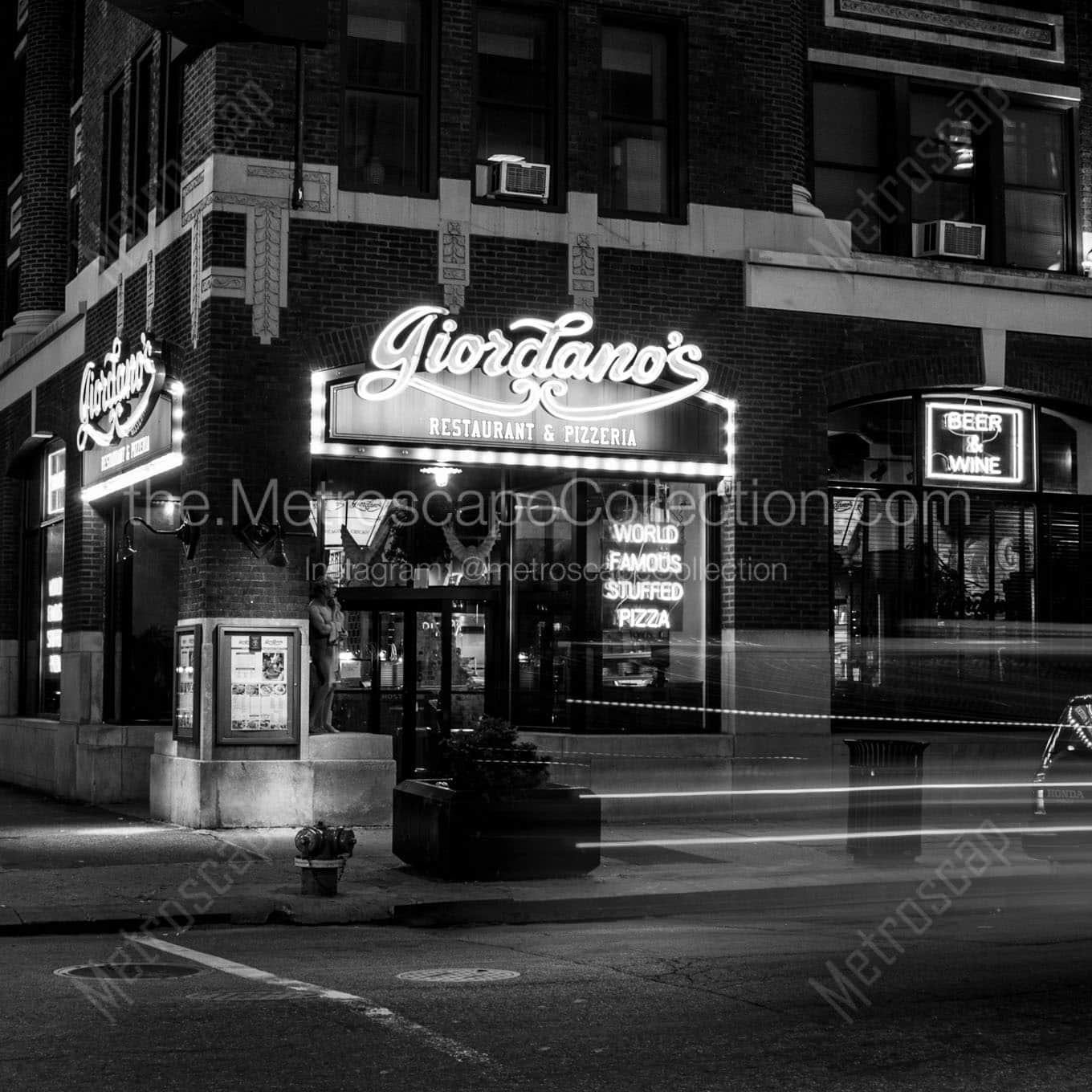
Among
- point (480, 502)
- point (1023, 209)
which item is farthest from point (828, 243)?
point (480, 502)

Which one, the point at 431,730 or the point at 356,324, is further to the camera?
the point at 431,730

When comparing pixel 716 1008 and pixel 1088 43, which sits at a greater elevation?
pixel 1088 43

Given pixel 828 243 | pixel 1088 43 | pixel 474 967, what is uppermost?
pixel 1088 43

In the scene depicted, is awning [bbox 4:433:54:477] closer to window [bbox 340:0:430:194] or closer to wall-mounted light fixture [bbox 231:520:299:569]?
wall-mounted light fixture [bbox 231:520:299:569]

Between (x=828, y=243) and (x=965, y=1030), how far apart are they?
1363cm

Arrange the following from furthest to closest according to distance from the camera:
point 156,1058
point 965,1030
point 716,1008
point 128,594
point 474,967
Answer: point 128,594, point 474,967, point 716,1008, point 965,1030, point 156,1058

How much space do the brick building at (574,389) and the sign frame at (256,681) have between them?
3 centimetres

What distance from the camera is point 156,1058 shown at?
7016 millimetres

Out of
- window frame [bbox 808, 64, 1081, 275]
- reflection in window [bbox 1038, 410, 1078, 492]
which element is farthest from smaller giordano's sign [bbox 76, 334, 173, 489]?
reflection in window [bbox 1038, 410, 1078, 492]

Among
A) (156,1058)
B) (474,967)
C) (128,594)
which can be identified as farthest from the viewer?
(128,594)

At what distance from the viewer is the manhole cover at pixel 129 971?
9.24 meters

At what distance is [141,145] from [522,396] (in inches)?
247

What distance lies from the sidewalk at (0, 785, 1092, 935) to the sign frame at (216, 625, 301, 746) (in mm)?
978

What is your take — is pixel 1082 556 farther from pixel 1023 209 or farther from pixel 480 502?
pixel 480 502
